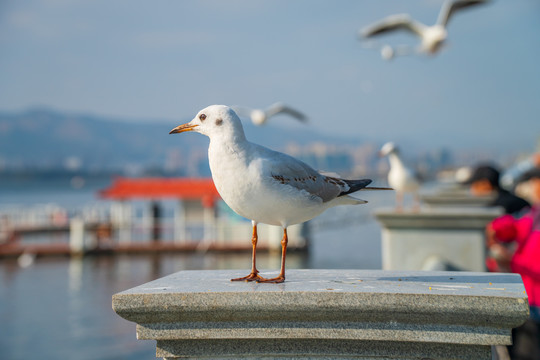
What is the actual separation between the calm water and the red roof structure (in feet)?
8.87

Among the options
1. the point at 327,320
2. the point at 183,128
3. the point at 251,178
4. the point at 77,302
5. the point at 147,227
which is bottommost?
the point at 77,302

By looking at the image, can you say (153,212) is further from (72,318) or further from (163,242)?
(72,318)

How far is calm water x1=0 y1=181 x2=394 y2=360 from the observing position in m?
11.5

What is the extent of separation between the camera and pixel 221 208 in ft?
88.2

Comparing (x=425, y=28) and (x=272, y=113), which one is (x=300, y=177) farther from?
(x=425, y=28)

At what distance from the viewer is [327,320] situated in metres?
2.18

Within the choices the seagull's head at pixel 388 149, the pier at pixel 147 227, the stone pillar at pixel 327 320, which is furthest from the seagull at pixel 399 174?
A: the pier at pixel 147 227

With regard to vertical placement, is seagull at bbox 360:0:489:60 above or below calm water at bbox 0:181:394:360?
above

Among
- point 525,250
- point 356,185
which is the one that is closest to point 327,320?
point 356,185

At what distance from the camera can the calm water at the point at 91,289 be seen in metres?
11.5

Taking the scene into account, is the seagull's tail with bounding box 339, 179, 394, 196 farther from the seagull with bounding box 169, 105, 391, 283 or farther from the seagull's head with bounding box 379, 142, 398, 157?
the seagull's head with bounding box 379, 142, 398, 157

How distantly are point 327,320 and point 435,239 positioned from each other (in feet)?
10.4

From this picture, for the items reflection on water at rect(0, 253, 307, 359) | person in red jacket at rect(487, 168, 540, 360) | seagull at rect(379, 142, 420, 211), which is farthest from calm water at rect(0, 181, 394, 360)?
person in red jacket at rect(487, 168, 540, 360)

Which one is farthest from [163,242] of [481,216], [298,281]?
[298,281]
